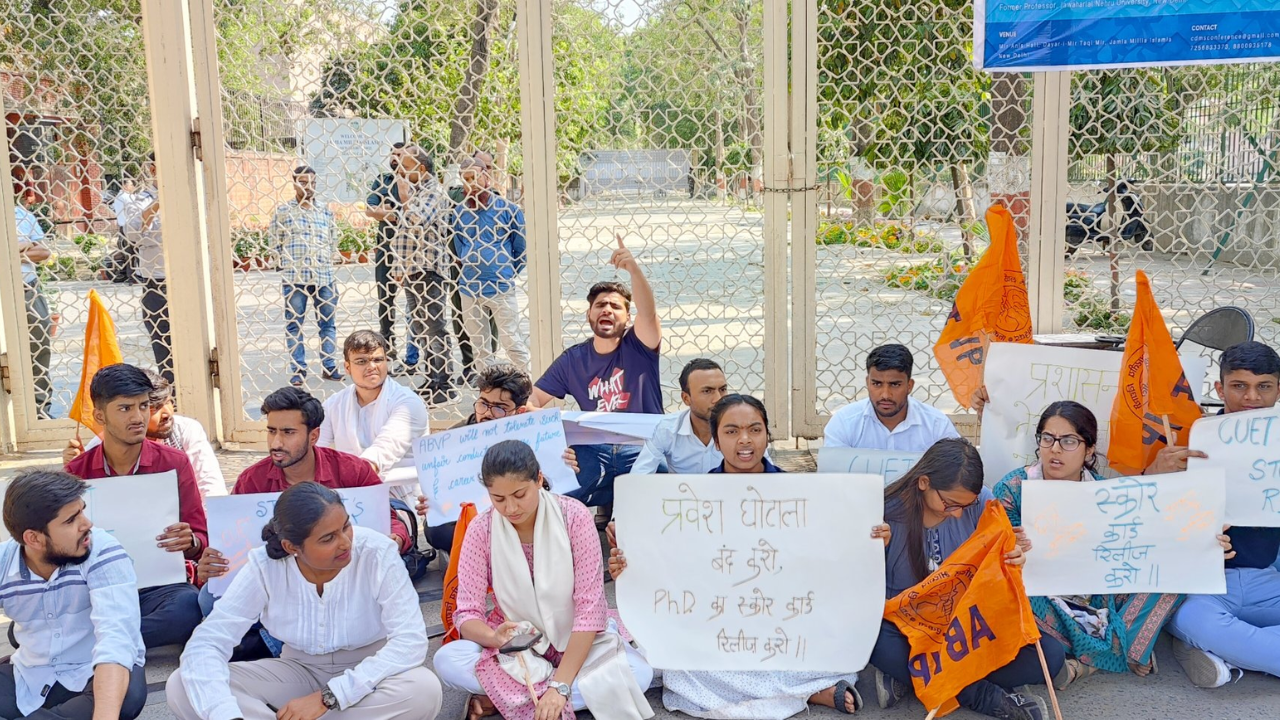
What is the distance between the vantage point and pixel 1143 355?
170 inches

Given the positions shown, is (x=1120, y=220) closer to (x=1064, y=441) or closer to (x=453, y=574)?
(x=1064, y=441)

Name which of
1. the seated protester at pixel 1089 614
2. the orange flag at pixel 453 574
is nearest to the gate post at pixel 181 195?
the orange flag at pixel 453 574

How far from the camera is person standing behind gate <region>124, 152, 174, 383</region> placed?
273 inches

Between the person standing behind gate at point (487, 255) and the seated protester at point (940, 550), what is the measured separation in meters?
3.38

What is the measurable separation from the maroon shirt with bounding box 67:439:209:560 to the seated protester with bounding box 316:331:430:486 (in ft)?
2.73

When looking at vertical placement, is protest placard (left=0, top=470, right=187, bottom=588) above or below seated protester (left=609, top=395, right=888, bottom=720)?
above

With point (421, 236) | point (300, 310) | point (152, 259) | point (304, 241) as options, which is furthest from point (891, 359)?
point (152, 259)

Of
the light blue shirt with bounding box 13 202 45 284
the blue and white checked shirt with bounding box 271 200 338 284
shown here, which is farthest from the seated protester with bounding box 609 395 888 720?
the light blue shirt with bounding box 13 202 45 284

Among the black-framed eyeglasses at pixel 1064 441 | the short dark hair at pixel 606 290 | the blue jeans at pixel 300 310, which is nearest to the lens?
the black-framed eyeglasses at pixel 1064 441

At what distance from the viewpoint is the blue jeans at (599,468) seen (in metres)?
5.39

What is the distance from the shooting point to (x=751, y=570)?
153 inches

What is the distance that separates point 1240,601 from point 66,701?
3.97 meters

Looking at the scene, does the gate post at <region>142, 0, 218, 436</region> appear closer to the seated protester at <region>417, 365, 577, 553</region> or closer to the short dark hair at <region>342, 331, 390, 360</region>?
the short dark hair at <region>342, 331, 390, 360</region>

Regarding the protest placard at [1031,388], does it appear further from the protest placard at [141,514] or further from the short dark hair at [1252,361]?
the protest placard at [141,514]
